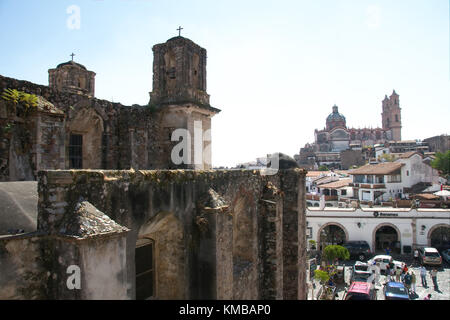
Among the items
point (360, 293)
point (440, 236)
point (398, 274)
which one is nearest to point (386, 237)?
point (440, 236)

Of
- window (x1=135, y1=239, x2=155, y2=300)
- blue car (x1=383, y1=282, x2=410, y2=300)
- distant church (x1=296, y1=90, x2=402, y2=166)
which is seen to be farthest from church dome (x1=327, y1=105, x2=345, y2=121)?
window (x1=135, y1=239, x2=155, y2=300)

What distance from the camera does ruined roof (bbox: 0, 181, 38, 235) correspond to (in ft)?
14.8

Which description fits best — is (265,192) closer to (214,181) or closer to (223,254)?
(214,181)

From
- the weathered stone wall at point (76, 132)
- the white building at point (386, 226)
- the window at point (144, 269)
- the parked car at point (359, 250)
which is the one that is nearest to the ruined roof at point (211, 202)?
the window at point (144, 269)

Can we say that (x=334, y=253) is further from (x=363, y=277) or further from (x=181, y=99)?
(x=181, y=99)

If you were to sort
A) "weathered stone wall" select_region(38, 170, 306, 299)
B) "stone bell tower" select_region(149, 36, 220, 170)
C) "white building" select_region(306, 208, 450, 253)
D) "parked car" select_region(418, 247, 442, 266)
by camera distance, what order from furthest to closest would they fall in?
"white building" select_region(306, 208, 450, 253) < "parked car" select_region(418, 247, 442, 266) < "stone bell tower" select_region(149, 36, 220, 170) < "weathered stone wall" select_region(38, 170, 306, 299)

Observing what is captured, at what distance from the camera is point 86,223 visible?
4.62 meters

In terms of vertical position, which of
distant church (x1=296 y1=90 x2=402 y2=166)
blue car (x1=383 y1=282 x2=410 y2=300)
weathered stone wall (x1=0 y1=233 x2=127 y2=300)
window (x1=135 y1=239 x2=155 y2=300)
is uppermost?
distant church (x1=296 y1=90 x2=402 y2=166)

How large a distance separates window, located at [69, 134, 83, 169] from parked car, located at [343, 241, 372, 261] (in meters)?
24.0

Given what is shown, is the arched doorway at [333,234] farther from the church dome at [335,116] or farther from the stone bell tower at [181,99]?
the church dome at [335,116]

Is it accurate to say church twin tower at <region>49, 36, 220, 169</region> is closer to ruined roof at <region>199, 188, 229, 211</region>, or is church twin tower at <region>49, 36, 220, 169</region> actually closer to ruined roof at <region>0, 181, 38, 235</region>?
ruined roof at <region>199, 188, 229, 211</region>

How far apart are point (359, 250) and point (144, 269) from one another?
25.6m

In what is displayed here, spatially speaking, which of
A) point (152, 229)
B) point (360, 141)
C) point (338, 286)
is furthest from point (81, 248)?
point (360, 141)

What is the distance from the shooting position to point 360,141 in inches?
4077
